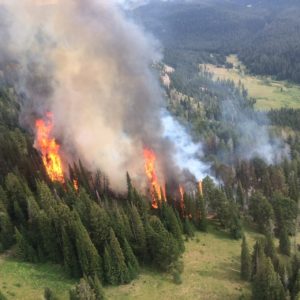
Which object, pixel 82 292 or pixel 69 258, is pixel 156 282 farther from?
pixel 82 292

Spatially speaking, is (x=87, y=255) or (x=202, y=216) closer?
(x=87, y=255)

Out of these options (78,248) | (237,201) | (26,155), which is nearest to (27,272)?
(78,248)

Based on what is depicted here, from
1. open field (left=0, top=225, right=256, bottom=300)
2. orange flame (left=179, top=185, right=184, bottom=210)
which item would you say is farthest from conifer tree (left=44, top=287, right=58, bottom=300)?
orange flame (left=179, top=185, right=184, bottom=210)

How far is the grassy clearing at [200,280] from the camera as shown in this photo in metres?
86.9

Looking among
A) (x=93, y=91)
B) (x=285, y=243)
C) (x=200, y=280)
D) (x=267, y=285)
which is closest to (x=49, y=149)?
(x=93, y=91)

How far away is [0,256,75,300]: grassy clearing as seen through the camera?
271 feet

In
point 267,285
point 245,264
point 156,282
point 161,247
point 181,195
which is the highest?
point 181,195

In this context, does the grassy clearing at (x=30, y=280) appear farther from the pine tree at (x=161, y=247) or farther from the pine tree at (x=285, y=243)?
the pine tree at (x=285, y=243)

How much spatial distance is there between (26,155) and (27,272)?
56.2 metres

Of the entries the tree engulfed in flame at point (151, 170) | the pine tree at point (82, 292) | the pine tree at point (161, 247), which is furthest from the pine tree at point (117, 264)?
the tree engulfed in flame at point (151, 170)

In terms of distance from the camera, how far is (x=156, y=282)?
90500 mm

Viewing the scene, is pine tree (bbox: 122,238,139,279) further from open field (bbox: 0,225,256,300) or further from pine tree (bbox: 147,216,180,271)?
pine tree (bbox: 147,216,180,271)

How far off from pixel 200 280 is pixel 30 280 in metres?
35.2

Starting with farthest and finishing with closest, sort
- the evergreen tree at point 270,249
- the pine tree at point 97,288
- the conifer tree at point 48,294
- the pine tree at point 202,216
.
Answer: the pine tree at point 202,216
the evergreen tree at point 270,249
the pine tree at point 97,288
the conifer tree at point 48,294
